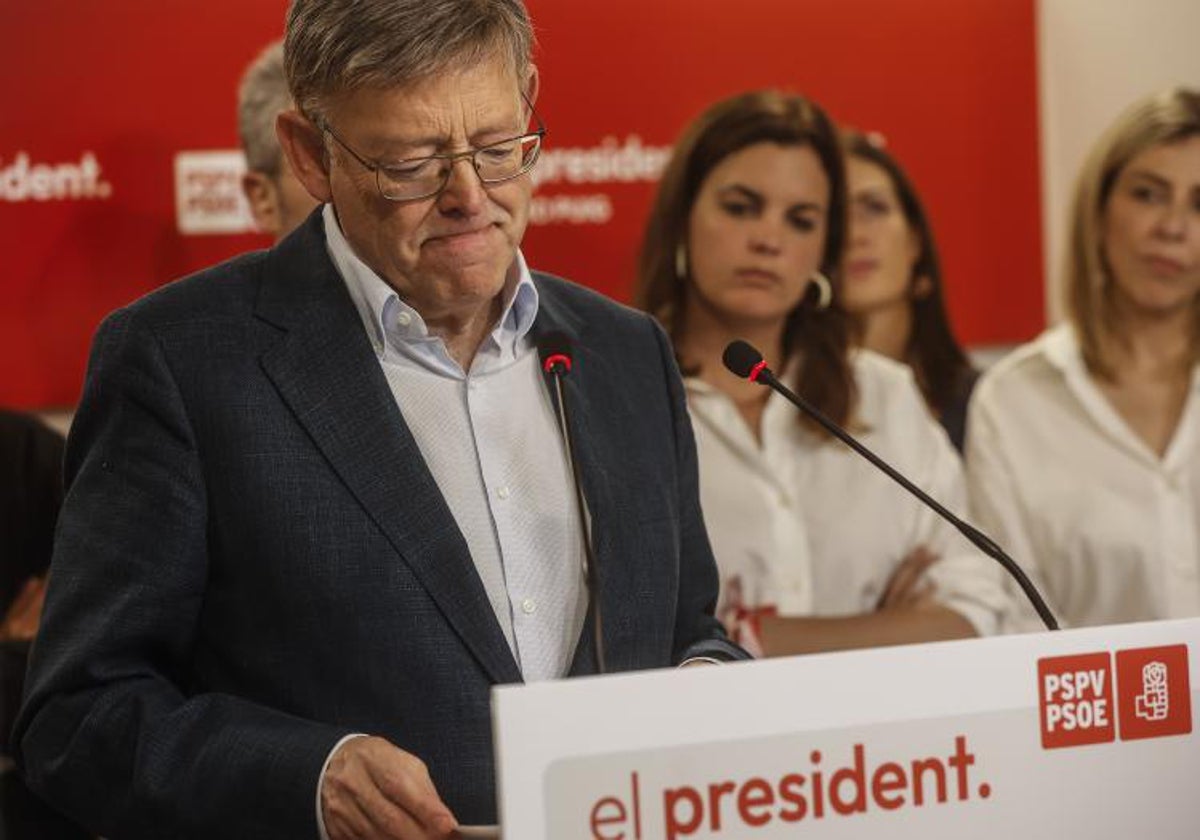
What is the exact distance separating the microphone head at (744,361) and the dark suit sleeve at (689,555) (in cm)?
18

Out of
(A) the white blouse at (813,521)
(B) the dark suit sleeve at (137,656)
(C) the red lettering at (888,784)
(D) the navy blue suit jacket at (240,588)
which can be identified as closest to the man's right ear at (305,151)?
(D) the navy blue suit jacket at (240,588)

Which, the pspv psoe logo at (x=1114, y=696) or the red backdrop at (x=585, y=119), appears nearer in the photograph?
the pspv psoe logo at (x=1114, y=696)

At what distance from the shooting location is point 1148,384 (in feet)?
11.0

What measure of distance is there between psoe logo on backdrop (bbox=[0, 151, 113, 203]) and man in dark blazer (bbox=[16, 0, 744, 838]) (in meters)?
1.80

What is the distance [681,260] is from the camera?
3.19 metres

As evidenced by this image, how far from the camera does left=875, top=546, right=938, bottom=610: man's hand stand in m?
3.09

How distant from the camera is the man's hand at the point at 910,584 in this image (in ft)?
10.1

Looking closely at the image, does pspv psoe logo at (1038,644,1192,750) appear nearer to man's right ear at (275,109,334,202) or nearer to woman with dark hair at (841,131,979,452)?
man's right ear at (275,109,334,202)

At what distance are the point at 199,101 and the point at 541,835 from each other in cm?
256

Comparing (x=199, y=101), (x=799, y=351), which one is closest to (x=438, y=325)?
(x=799, y=351)

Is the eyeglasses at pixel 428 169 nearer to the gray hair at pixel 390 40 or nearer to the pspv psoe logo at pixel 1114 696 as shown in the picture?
the gray hair at pixel 390 40

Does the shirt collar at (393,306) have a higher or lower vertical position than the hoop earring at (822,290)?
lower

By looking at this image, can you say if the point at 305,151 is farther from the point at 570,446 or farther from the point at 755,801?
the point at 755,801

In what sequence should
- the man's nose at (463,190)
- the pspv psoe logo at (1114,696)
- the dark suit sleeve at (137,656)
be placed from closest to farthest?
1. the pspv psoe logo at (1114,696)
2. the dark suit sleeve at (137,656)
3. the man's nose at (463,190)
